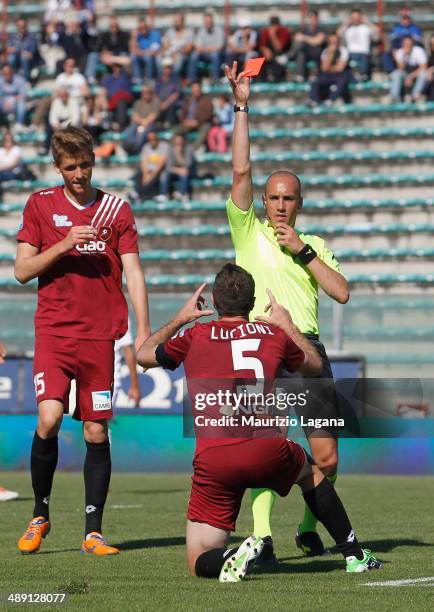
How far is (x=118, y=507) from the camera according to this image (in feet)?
36.4

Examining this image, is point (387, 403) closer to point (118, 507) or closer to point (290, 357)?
point (118, 507)

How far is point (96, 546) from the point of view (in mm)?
7668

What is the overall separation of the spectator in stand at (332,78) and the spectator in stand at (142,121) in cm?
266

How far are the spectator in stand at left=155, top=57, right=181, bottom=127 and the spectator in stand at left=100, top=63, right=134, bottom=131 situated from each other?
0.59m

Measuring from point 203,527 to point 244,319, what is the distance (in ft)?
3.25

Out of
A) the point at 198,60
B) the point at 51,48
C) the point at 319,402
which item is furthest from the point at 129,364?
the point at 51,48

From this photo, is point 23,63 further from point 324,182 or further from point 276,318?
point 276,318

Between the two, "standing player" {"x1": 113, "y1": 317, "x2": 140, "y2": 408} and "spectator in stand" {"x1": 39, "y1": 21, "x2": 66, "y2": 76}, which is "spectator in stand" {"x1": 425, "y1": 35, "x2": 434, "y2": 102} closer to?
"spectator in stand" {"x1": 39, "y1": 21, "x2": 66, "y2": 76}

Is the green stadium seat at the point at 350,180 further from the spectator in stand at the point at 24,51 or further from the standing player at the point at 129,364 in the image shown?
the standing player at the point at 129,364

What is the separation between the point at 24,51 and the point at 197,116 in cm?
445

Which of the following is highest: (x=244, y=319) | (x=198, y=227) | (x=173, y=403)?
(x=244, y=319)

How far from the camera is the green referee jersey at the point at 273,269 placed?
7676 mm

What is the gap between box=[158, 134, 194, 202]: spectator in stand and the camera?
22328 mm

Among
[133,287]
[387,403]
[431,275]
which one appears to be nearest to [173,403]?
[387,403]
